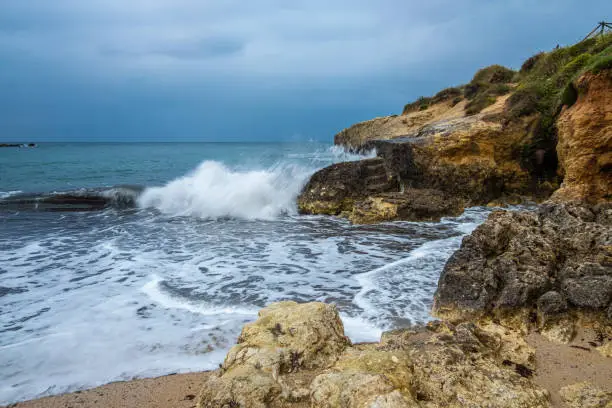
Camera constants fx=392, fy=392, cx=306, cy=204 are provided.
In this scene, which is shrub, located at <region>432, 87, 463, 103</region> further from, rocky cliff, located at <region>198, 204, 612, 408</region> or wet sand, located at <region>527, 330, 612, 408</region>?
wet sand, located at <region>527, 330, 612, 408</region>

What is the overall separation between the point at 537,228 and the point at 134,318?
4.83m

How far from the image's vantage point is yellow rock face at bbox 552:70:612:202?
7.76 meters

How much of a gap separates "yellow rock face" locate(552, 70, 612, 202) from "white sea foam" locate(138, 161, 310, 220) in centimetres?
699

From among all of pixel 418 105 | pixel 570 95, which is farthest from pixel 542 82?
pixel 418 105

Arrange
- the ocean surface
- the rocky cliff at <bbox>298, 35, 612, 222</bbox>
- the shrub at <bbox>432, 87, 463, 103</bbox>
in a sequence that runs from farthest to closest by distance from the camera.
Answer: the shrub at <bbox>432, 87, 463, 103</bbox> < the rocky cliff at <bbox>298, 35, 612, 222</bbox> < the ocean surface

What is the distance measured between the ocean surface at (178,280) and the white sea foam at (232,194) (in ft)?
0.31

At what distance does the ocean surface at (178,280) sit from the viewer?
3.69m

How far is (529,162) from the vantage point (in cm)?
1132

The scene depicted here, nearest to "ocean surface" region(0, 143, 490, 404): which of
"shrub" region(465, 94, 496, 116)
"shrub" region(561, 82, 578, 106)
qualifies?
"shrub" region(561, 82, 578, 106)

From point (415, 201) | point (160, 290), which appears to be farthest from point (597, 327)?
point (415, 201)

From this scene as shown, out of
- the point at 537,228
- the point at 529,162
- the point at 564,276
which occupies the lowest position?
the point at 564,276

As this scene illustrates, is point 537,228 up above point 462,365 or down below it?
above

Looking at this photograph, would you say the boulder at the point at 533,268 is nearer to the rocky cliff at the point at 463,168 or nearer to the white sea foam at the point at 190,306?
the white sea foam at the point at 190,306

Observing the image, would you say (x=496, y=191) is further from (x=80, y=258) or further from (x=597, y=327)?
(x=80, y=258)
